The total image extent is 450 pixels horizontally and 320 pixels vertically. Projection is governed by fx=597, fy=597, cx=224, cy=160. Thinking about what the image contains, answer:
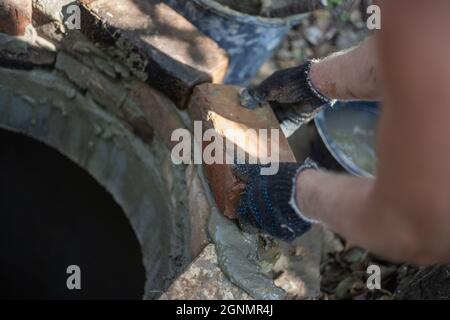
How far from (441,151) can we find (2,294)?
2.53 m

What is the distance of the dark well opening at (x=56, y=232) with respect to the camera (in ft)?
9.08

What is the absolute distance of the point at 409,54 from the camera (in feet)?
3.58

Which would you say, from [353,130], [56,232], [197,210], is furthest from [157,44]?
[353,130]

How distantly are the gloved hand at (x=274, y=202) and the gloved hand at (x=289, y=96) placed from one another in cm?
→ 39

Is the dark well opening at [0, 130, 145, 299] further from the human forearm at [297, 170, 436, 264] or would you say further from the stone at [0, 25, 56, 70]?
the human forearm at [297, 170, 436, 264]

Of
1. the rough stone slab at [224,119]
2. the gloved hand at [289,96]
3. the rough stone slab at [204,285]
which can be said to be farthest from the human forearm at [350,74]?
the rough stone slab at [204,285]

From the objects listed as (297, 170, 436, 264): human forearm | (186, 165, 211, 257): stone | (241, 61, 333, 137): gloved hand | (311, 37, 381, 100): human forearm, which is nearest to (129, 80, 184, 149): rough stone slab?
(186, 165, 211, 257): stone

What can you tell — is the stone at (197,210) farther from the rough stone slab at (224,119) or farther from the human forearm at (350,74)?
the human forearm at (350,74)

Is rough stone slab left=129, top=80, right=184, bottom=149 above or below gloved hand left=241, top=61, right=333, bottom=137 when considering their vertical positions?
below

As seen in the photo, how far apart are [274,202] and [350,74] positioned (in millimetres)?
538

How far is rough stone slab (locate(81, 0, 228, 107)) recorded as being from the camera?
217 centimetres

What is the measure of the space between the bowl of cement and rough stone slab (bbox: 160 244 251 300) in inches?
66.3
